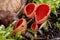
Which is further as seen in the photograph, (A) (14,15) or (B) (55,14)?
(B) (55,14)

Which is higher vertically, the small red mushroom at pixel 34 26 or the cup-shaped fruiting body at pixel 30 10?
the cup-shaped fruiting body at pixel 30 10

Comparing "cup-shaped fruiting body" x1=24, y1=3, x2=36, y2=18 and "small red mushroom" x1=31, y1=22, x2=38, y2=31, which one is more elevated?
"cup-shaped fruiting body" x1=24, y1=3, x2=36, y2=18

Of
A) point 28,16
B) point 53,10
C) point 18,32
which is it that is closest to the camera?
point 18,32

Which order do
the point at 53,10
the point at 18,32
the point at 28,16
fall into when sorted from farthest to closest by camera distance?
1. the point at 53,10
2. the point at 28,16
3. the point at 18,32

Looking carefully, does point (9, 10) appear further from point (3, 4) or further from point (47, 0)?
point (47, 0)

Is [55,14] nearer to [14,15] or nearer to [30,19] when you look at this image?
[30,19]

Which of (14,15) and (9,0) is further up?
(9,0)

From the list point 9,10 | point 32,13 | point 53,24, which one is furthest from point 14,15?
point 53,24

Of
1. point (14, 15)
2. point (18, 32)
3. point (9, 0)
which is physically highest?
point (9, 0)

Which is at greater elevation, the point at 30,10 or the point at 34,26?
the point at 30,10
